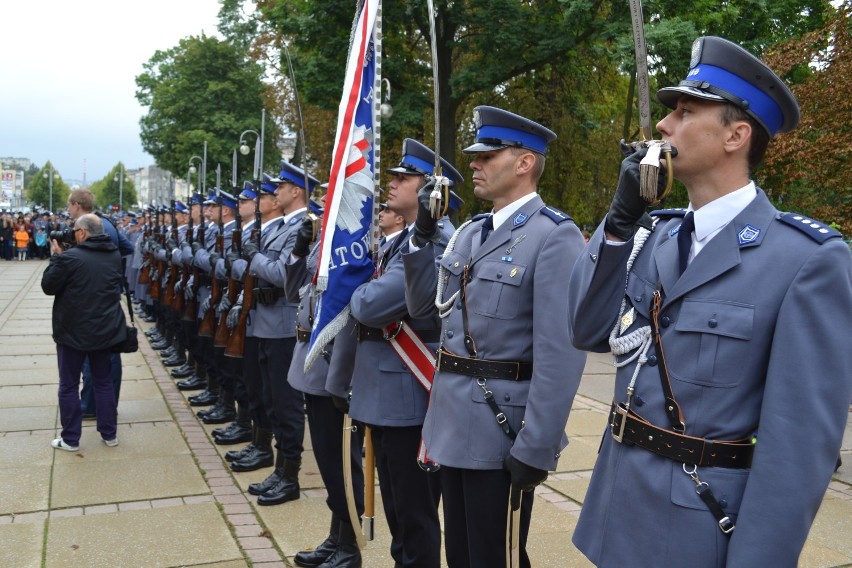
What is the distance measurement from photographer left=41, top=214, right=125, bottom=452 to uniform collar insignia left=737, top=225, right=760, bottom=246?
615 cm

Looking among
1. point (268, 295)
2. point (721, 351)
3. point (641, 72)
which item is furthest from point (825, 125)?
point (721, 351)

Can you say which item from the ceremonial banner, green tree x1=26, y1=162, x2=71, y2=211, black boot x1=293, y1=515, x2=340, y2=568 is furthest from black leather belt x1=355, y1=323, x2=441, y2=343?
green tree x1=26, y1=162, x2=71, y2=211

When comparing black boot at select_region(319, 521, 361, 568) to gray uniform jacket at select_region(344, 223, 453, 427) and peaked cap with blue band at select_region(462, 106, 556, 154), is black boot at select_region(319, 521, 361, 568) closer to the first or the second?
gray uniform jacket at select_region(344, 223, 453, 427)

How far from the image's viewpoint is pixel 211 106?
4200cm

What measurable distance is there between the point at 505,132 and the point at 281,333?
3061mm

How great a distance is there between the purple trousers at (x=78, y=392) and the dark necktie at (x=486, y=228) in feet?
15.8

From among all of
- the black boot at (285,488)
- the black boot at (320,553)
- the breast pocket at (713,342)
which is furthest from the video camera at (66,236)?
the breast pocket at (713,342)

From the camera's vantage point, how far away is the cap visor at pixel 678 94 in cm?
212

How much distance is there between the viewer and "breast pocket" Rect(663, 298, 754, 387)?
6.66ft

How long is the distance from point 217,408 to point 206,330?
2.66 ft

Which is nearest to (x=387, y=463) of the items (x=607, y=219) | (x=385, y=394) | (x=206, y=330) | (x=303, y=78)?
(x=385, y=394)

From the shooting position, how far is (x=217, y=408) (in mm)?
8438

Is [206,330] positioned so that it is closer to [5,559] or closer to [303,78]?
[5,559]

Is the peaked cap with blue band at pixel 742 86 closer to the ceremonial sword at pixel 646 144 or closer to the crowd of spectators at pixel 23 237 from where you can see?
the ceremonial sword at pixel 646 144
